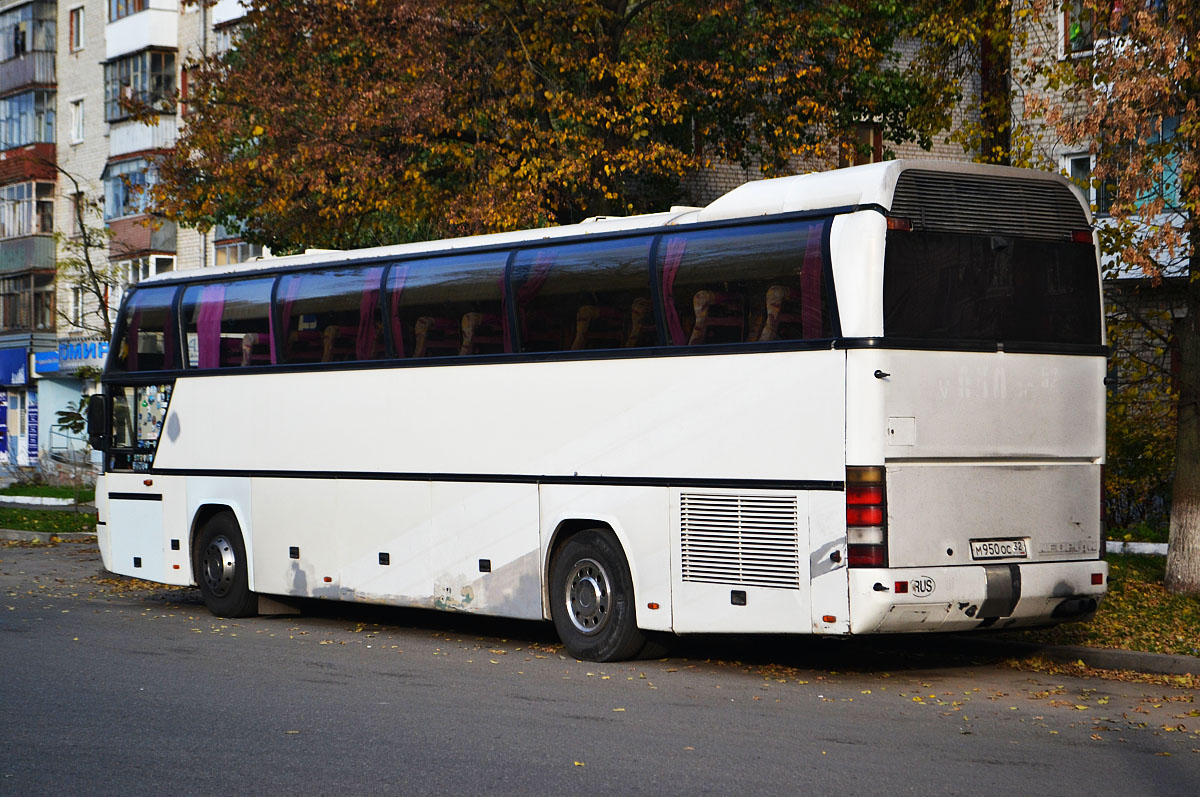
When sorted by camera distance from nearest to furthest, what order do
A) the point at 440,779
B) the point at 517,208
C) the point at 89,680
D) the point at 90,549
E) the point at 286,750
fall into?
1. the point at 440,779
2. the point at 286,750
3. the point at 89,680
4. the point at 517,208
5. the point at 90,549

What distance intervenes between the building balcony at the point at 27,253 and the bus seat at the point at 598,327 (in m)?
Result: 45.0

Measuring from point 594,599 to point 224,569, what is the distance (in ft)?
16.8

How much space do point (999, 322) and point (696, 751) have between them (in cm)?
428

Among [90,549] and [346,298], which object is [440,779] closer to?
[346,298]

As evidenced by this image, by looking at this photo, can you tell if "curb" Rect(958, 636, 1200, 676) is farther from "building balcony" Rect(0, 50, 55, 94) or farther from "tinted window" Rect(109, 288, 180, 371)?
"building balcony" Rect(0, 50, 55, 94)

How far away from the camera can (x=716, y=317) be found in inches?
460

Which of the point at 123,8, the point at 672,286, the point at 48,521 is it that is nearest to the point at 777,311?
the point at 672,286

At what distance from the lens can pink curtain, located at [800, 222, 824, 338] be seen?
10.9 m

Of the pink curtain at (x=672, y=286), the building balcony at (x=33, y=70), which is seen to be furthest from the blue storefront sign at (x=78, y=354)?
the pink curtain at (x=672, y=286)

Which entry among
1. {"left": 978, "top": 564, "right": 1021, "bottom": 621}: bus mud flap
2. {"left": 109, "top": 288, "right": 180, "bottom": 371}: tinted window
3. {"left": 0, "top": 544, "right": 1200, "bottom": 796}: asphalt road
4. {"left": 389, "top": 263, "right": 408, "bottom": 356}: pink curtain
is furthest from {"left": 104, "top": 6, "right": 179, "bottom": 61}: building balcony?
{"left": 978, "top": 564, "right": 1021, "bottom": 621}: bus mud flap

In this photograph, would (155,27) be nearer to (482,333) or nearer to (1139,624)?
(482,333)

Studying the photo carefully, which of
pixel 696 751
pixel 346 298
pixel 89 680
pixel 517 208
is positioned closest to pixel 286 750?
pixel 696 751

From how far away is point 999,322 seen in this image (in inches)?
445

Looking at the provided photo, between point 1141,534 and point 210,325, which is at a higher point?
point 210,325
